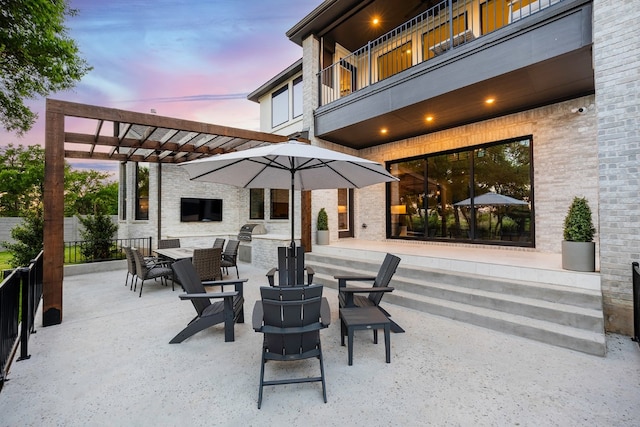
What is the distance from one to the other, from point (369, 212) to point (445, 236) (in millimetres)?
2527

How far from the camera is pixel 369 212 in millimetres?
9148

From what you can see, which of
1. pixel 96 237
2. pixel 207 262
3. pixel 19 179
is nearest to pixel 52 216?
pixel 207 262

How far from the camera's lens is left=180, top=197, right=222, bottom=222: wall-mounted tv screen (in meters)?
10.8

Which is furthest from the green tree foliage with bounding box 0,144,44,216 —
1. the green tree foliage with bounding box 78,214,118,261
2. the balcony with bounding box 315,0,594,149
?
the balcony with bounding box 315,0,594,149

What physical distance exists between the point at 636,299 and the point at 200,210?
11801 mm

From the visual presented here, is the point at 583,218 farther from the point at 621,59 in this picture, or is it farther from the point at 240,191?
the point at 240,191

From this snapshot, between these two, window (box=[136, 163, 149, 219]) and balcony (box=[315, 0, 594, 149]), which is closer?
balcony (box=[315, 0, 594, 149])

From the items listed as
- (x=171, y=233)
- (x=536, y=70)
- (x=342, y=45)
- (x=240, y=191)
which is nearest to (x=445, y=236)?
(x=536, y=70)

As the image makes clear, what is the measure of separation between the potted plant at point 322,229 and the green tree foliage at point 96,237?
22.1ft

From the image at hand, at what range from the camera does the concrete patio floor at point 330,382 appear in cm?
211

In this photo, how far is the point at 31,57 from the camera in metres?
8.59

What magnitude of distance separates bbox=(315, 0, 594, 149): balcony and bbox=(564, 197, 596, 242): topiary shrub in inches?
87.6

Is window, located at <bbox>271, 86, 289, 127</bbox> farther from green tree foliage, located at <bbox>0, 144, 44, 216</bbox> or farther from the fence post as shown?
green tree foliage, located at <bbox>0, 144, 44, 216</bbox>

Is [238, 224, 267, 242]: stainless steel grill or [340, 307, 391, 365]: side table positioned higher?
[238, 224, 267, 242]: stainless steel grill
